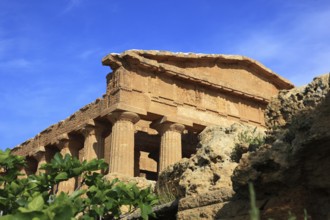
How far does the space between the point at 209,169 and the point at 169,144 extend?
15121 millimetres

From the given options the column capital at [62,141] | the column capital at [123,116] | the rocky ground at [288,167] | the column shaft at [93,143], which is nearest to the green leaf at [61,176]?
the rocky ground at [288,167]

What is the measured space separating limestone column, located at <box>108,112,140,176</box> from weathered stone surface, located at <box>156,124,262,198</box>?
495 inches

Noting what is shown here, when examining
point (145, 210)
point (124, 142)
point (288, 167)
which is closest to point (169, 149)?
point (124, 142)

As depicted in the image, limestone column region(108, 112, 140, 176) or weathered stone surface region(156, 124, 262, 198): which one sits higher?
limestone column region(108, 112, 140, 176)

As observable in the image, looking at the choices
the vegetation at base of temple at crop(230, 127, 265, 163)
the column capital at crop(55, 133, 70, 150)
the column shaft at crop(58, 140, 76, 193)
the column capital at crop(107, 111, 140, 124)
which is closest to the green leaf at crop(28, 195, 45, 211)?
the vegetation at base of temple at crop(230, 127, 265, 163)

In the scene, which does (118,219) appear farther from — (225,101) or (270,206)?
(225,101)

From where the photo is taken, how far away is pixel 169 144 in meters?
20.7

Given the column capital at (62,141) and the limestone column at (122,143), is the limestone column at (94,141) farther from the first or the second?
the column capital at (62,141)

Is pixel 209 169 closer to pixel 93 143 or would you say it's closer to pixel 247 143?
pixel 247 143

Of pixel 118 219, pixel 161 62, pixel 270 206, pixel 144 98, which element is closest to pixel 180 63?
pixel 161 62

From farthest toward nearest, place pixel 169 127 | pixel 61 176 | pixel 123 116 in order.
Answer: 1. pixel 169 127
2. pixel 123 116
3. pixel 61 176

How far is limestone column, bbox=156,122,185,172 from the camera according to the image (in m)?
20.3

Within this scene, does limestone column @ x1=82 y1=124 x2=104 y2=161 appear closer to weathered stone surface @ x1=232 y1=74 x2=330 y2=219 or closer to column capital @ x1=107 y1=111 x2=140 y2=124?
column capital @ x1=107 y1=111 x2=140 y2=124

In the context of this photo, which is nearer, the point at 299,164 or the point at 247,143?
the point at 299,164
